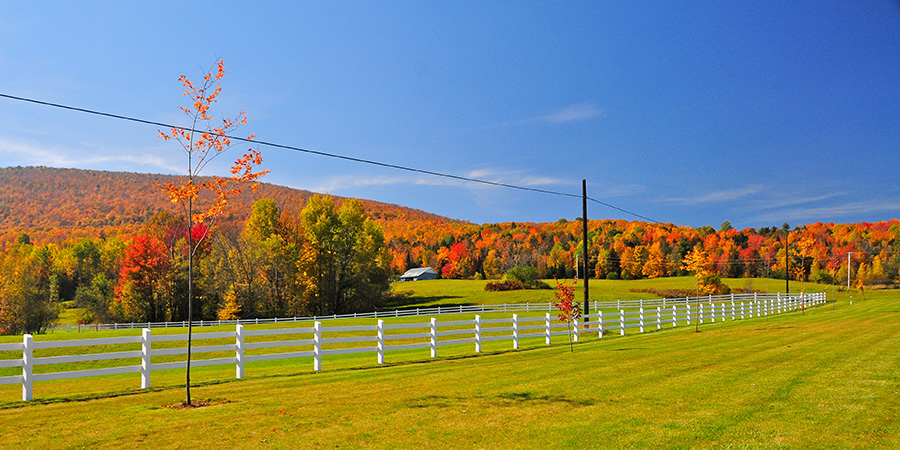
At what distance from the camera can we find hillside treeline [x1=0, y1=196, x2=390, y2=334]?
52344 millimetres

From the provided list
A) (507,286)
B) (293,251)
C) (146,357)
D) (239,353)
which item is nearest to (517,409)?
(239,353)

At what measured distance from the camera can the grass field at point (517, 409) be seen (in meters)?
7.42

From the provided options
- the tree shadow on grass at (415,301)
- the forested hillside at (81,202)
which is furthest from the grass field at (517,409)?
the forested hillside at (81,202)

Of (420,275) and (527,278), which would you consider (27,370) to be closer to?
(527,278)

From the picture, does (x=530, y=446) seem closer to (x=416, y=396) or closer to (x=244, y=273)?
(x=416, y=396)

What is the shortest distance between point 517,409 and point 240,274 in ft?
156

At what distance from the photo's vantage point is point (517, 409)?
30.1 feet

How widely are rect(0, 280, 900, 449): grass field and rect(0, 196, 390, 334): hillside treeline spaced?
38991mm

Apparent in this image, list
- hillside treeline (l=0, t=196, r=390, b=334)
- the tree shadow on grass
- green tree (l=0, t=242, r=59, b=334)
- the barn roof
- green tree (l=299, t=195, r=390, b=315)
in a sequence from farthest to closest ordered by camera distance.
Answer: the barn roof, the tree shadow on grass, green tree (l=299, t=195, r=390, b=315), hillside treeline (l=0, t=196, r=390, b=334), green tree (l=0, t=242, r=59, b=334)

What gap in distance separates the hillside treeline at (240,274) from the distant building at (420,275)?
43221 millimetres

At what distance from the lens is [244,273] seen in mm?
52875

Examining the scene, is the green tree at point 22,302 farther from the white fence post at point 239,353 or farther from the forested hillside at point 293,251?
the white fence post at point 239,353

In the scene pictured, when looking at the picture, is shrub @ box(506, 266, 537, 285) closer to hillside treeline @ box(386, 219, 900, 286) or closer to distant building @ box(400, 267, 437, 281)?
hillside treeline @ box(386, 219, 900, 286)

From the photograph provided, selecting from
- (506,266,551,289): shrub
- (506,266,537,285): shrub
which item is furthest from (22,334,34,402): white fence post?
(506,266,537,285): shrub
